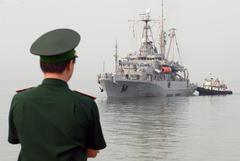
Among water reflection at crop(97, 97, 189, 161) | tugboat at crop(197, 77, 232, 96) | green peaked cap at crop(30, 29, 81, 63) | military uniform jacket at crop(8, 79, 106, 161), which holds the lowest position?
tugboat at crop(197, 77, 232, 96)

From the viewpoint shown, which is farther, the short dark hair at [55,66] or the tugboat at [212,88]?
the tugboat at [212,88]

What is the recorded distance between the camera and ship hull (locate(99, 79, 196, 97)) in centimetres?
7269

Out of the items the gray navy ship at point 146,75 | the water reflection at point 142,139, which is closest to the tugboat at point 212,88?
the gray navy ship at point 146,75

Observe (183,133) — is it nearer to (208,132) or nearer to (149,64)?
(208,132)

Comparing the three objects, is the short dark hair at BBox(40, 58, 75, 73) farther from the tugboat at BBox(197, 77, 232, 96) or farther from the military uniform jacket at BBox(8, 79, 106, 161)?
the tugboat at BBox(197, 77, 232, 96)

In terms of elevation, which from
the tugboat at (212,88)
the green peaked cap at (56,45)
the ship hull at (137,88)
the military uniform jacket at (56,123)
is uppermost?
the green peaked cap at (56,45)

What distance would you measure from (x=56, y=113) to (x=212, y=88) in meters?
99.9

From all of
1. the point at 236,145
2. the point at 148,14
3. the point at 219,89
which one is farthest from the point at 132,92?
the point at 236,145

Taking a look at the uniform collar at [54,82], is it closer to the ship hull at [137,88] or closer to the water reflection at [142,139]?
the water reflection at [142,139]

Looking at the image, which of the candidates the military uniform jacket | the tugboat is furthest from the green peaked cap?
the tugboat

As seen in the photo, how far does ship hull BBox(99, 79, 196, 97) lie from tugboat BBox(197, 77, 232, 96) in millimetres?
16764

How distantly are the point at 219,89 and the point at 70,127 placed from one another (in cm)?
10083

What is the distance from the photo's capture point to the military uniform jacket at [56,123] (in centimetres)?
304

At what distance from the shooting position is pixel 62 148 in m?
3.04
